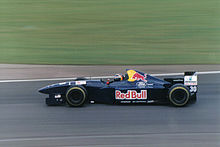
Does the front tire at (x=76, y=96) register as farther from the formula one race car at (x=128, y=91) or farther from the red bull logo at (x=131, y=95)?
the red bull logo at (x=131, y=95)

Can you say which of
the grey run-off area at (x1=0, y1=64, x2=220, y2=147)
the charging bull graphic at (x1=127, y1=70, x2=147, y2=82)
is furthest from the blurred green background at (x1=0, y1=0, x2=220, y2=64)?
the grey run-off area at (x1=0, y1=64, x2=220, y2=147)

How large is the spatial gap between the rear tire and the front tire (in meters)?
2.06

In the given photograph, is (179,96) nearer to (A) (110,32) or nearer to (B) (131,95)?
(B) (131,95)

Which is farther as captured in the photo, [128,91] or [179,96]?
[128,91]

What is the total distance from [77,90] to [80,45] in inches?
341

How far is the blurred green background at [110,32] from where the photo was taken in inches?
583

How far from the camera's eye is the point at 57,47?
53.1 feet

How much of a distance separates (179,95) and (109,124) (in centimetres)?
201

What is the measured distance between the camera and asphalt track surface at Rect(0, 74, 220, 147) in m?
6.21

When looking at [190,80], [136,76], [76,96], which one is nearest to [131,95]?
[136,76]

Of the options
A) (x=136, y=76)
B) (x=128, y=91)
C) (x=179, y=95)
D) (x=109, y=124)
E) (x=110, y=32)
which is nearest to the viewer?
(x=109, y=124)

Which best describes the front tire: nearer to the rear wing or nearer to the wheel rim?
the wheel rim

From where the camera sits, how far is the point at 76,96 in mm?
8250

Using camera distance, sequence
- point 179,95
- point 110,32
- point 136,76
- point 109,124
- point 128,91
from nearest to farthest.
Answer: point 109,124
point 179,95
point 128,91
point 136,76
point 110,32
